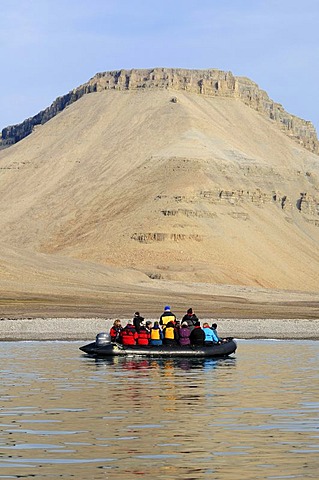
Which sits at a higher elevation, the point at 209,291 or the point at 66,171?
the point at 66,171

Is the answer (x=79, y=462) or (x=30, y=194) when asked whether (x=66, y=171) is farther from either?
(x=79, y=462)

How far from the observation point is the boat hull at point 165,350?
35.4m

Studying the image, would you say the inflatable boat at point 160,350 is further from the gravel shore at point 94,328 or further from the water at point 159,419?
the gravel shore at point 94,328

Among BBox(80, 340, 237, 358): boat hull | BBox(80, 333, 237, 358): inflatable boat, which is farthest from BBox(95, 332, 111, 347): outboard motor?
BBox(80, 340, 237, 358): boat hull

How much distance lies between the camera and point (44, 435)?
1814 cm

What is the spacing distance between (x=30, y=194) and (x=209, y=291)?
Answer: 51.9m

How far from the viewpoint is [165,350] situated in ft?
117

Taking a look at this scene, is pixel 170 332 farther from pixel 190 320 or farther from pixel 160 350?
pixel 190 320

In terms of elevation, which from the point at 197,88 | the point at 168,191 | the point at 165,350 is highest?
the point at 197,88

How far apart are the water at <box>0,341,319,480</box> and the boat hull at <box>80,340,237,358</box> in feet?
4.55

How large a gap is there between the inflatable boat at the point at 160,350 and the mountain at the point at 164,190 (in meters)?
57.0

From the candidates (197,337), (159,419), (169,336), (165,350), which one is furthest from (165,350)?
(159,419)

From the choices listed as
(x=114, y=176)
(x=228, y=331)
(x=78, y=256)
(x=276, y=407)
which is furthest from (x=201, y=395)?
(x=114, y=176)

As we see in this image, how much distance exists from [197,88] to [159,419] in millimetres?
148596
